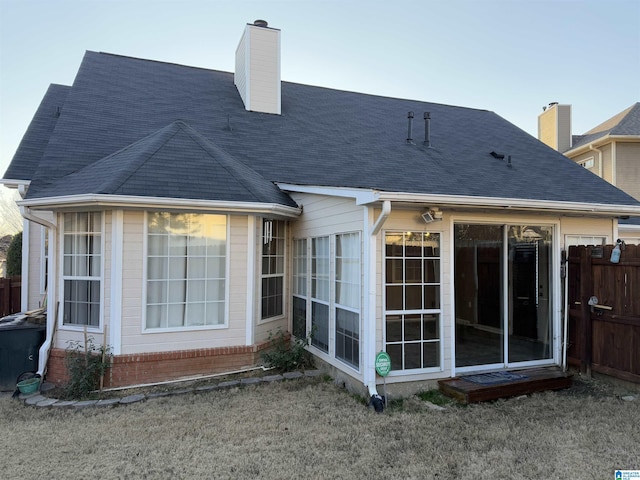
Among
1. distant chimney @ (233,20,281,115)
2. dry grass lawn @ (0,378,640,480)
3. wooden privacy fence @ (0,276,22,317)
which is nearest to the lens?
dry grass lawn @ (0,378,640,480)

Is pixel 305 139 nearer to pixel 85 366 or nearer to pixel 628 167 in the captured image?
pixel 85 366

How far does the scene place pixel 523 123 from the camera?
23578 mm

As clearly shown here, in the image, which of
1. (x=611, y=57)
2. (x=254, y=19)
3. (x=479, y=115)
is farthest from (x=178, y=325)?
(x=611, y=57)

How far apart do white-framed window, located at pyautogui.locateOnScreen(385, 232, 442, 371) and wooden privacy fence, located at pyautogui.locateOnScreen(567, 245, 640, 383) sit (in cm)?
240

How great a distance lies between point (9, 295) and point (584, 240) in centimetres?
1193

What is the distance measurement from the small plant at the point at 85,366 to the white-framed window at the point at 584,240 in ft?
23.7

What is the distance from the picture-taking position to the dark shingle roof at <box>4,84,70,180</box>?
26.7 ft

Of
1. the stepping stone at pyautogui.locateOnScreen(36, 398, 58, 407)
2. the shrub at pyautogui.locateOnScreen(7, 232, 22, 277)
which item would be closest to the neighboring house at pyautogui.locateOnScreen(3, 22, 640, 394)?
the stepping stone at pyautogui.locateOnScreen(36, 398, 58, 407)

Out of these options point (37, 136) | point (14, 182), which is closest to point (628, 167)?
point (37, 136)

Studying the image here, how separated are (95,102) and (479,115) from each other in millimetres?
10509

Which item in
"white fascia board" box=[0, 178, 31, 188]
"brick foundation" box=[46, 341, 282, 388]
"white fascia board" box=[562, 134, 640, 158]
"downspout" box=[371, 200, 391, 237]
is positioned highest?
"white fascia board" box=[562, 134, 640, 158]

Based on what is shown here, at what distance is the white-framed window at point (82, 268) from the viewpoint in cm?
609

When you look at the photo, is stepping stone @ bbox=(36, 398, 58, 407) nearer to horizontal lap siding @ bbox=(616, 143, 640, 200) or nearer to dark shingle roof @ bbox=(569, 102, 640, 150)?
horizontal lap siding @ bbox=(616, 143, 640, 200)

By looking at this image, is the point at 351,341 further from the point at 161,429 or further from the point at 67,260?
the point at 67,260
